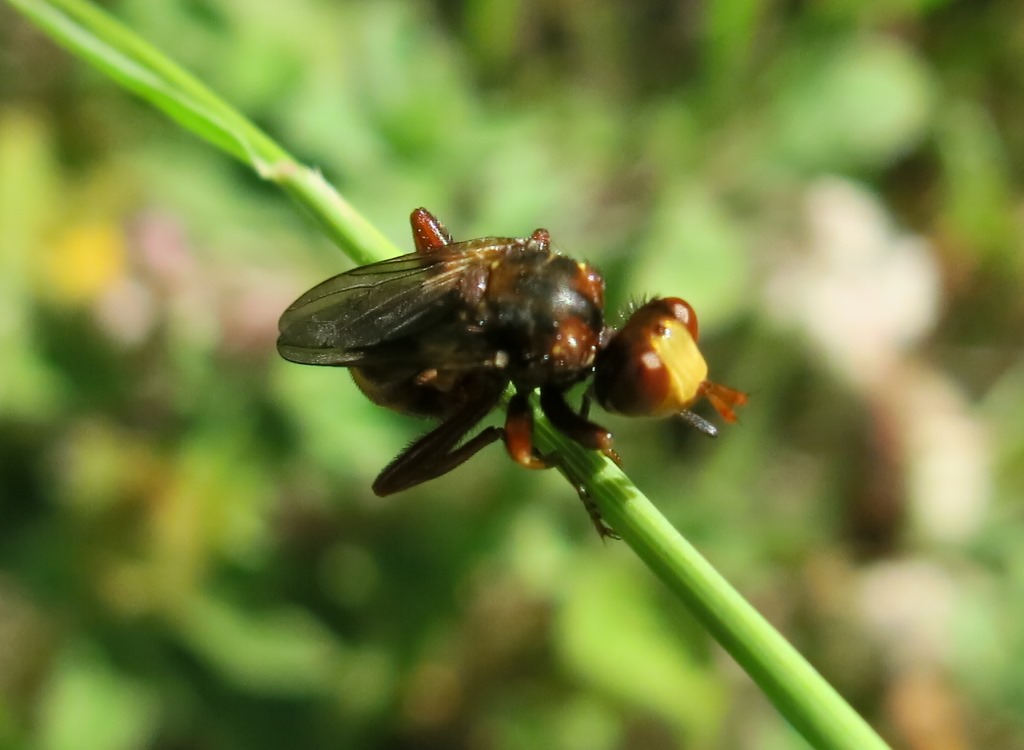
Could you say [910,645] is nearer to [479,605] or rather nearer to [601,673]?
[601,673]

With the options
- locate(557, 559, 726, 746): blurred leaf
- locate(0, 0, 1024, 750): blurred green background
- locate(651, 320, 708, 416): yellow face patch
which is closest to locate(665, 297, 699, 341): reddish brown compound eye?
locate(651, 320, 708, 416): yellow face patch

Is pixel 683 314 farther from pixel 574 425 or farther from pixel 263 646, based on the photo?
pixel 263 646

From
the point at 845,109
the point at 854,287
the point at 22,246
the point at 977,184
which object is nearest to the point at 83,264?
the point at 22,246

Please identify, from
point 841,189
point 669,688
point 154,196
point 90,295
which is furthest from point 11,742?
point 841,189

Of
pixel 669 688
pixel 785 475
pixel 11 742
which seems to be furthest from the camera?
pixel 785 475

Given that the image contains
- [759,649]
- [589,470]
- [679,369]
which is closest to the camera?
[759,649]

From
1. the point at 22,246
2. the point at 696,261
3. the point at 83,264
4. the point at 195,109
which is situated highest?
the point at 22,246

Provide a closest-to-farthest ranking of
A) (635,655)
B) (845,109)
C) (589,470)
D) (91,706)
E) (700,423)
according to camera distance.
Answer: (589,470) < (700,423) < (635,655) < (91,706) < (845,109)

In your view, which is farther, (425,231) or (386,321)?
(425,231)
